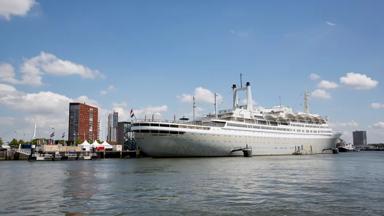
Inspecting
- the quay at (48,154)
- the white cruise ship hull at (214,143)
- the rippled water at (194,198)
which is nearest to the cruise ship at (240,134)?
the white cruise ship hull at (214,143)

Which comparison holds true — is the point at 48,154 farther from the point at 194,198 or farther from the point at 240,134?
the point at 194,198

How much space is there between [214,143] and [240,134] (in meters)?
11.6

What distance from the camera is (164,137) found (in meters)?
80.4

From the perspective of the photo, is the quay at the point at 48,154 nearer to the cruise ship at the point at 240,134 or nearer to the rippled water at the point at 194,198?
the cruise ship at the point at 240,134

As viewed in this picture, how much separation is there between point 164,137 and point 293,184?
5014 cm

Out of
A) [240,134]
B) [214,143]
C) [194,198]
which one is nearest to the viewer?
[194,198]

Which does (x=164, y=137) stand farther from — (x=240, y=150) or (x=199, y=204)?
(x=199, y=204)

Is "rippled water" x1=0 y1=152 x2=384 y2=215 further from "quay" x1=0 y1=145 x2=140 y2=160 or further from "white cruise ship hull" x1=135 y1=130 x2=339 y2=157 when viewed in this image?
"quay" x1=0 y1=145 x2=140 y2=160

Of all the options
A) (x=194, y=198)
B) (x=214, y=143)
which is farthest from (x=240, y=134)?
(x=194, y=198)

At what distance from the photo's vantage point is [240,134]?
9662cm

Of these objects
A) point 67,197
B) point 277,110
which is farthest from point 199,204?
point 277,110

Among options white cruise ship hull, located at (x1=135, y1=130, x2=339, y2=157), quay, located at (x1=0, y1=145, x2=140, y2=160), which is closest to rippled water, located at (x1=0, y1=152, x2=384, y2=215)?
white cruise ship hull, located at (x1=135, y1=130, x2=339, y2=157)

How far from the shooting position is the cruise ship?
8156 cm

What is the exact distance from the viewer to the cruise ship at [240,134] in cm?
8156
